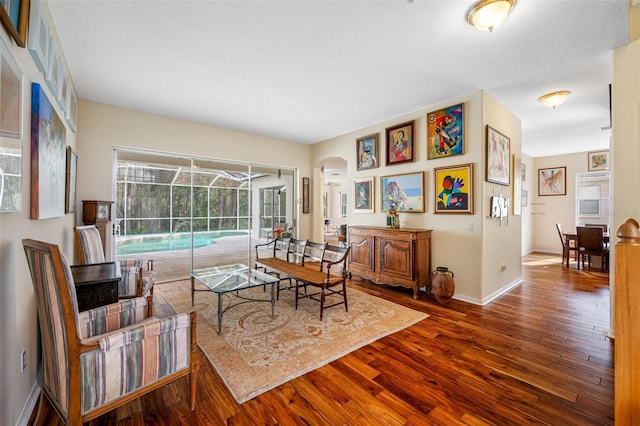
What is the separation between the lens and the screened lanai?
4645 millimetres

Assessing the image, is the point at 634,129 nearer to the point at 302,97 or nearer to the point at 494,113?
the point at 494,113

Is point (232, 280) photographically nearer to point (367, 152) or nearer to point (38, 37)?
point (38, 37)

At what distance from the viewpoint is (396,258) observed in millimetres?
4070

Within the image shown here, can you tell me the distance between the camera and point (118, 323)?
183cm

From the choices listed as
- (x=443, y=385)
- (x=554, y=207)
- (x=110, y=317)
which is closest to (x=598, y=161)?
(x=554, y=207)

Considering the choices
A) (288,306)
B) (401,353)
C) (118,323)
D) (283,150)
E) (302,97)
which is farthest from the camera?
(283,150)

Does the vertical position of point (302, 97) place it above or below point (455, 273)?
above

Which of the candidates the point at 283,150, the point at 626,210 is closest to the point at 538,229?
the point at 626,210

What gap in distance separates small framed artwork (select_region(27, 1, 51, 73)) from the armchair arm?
68.8 inches

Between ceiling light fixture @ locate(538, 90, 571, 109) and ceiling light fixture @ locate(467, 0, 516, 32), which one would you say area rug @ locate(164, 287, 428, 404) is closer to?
ceiling light fixture @ locate(467, 0, 516, 32)

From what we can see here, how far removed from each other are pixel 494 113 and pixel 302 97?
2.87 m

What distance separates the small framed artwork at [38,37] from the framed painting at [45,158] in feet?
0.66

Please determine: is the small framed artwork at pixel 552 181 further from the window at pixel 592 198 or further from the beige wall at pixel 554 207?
the window at pixel 592 198

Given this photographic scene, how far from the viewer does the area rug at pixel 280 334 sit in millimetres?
2129
